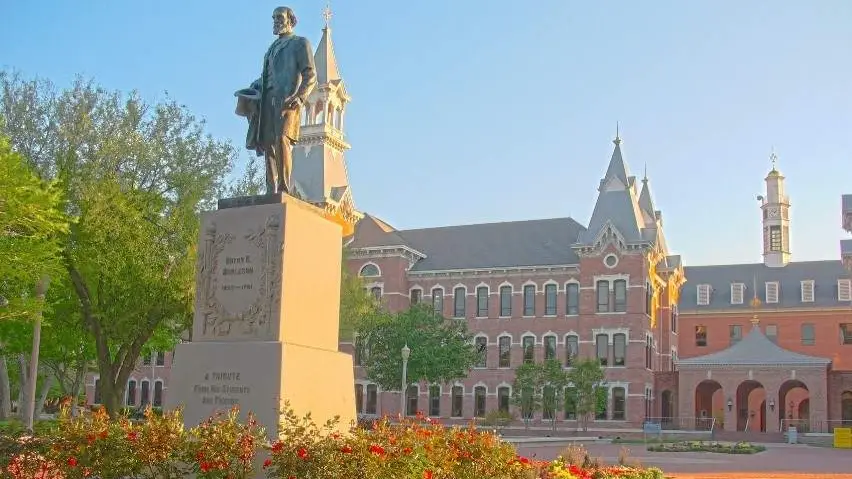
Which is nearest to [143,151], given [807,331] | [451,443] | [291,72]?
[291,72]

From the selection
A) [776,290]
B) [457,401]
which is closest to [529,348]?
[457,401]

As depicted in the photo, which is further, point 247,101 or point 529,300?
point 529,300

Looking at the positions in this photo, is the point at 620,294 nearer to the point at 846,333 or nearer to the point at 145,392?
the point at 846,333

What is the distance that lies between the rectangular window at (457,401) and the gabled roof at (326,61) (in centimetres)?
2481

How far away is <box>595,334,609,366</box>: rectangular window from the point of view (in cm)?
6234

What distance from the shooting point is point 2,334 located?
33.8 m

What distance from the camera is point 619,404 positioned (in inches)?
2405

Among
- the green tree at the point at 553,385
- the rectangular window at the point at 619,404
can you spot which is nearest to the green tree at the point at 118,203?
the green tree at the point at 553,385

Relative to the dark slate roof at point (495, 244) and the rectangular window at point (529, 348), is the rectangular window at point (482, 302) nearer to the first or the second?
the dark slate roof at point (495, 244)

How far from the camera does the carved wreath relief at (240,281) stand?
37.5 feet

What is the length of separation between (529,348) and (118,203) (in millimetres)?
42655

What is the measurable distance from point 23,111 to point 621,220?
1698 inches

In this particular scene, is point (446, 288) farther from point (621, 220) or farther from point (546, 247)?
point (621, 220)

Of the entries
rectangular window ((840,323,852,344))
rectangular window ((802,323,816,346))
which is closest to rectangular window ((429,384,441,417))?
rectangular window ((802,323,816,346))
